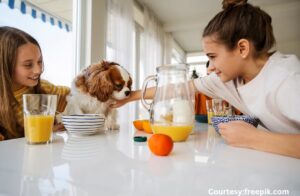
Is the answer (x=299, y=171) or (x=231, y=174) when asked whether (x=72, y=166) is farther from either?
(x=299, y=171)

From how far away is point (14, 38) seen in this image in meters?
0.84

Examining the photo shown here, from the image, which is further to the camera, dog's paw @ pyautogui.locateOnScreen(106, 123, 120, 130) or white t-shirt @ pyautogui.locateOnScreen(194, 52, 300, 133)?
dog's paw @ pyautogui.locateOnScreen(106, 123, 120, 130)

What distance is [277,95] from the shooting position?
60 cm

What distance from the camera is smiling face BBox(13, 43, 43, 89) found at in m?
0.84

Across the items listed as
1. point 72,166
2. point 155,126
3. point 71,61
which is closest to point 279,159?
point 155,126

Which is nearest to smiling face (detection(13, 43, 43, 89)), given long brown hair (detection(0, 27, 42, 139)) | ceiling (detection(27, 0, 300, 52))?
long brown hair (detection(0, 27, 42, 139))

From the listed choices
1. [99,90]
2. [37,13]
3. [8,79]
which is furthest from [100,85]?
[37,13]

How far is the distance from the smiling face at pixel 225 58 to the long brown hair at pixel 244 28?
2cm

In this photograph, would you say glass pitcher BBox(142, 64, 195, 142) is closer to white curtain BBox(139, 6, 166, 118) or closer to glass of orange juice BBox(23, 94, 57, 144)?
glass of orange juice BBox(23, 94, 57, 144)

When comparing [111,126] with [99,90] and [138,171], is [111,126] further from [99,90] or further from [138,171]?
[138,171]

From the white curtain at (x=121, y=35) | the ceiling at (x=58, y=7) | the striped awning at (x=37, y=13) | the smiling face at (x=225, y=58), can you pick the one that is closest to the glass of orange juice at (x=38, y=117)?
the smiling face at (x=225, y=58)

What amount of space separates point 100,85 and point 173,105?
1.83 ft

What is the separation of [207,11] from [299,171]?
3711mm

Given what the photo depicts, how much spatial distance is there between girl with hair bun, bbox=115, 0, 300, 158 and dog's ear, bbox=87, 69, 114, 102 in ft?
1.65
